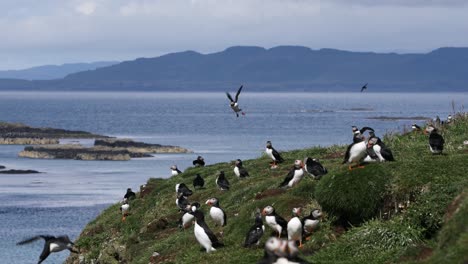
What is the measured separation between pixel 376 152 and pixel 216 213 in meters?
4.95

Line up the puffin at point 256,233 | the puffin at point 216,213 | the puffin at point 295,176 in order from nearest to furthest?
the puffin at point 256,233
the puffin at point 216,213
the puffin at point 295,176

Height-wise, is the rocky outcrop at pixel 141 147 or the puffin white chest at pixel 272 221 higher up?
the puffin white chest at pixel 272 221

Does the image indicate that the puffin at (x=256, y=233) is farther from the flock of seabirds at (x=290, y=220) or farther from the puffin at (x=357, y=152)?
the puffin at (x=357, y=152)

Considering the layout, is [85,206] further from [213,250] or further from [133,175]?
[213,250]

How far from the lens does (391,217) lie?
882 inches

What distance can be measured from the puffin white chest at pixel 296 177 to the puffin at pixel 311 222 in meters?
3.76

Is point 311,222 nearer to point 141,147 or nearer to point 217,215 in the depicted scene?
point 217,215

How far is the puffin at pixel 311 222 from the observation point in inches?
897

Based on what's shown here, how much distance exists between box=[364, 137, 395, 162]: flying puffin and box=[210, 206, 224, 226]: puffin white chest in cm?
442

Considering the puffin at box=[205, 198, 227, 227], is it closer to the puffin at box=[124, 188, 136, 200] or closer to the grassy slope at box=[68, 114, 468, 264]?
the grassy slope at box=[68, 114, 468, 264]

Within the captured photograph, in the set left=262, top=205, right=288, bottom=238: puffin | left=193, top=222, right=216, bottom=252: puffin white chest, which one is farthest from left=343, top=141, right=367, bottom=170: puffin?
left=193, top=222, right=216, bottom=252: puffin white chest

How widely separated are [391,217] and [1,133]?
153 meters

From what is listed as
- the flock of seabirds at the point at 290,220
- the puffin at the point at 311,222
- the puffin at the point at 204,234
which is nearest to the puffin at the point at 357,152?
the flock of seabirds at the point at 290,220

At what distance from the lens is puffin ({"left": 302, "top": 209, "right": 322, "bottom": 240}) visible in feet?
74.7
